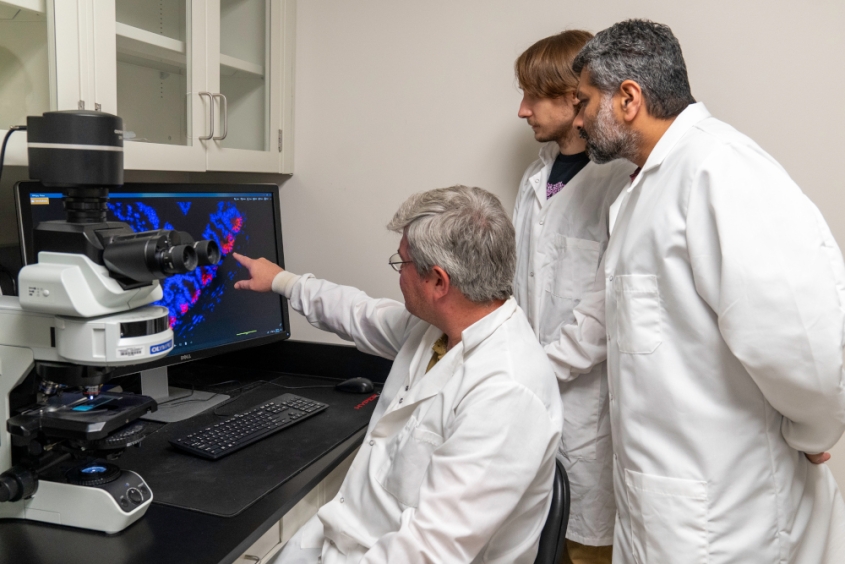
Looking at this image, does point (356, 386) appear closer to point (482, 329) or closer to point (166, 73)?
point (482, 329)

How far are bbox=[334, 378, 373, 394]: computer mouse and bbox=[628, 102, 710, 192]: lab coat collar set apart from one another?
3.11 ft

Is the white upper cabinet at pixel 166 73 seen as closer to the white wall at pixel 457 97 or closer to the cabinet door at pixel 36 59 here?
the cabinet door at pixel 36 59

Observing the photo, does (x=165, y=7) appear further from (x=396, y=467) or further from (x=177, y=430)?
(x=396, y=467)

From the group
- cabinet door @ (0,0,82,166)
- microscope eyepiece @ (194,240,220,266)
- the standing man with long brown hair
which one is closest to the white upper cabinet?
cabinet door @ (0,0,82,166)

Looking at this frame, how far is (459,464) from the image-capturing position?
3.57ft

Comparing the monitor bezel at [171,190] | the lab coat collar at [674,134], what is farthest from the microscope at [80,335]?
the lab coat collar at [674,134]

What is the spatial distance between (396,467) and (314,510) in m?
0.44

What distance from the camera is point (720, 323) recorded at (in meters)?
1.18

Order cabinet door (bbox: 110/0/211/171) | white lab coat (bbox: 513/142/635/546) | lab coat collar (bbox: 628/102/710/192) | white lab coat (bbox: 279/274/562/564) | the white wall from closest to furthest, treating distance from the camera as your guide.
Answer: white lab coat (bbox: 279/274/562/564)
lab coat collar (bbox: 628/102/710/192)
cabinet door (bbox: 110/0/211/171)
white lab coat (bbox: 513/142/635/546)
the white wall

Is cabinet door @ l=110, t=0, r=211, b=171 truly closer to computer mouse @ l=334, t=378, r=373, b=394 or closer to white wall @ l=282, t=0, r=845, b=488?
white wall @ l=282, t=0, r=845, b=488

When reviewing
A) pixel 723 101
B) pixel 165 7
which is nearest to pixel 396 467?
pixel 165 7

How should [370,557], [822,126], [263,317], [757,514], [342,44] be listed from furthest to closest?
1. [342,44]
2. [263,317]
3. [822,126]
4. [757,514]
5. [370,557]

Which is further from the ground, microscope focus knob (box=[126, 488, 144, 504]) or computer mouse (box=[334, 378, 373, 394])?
microscope focus knob (box=[126, 488, 144, 504])

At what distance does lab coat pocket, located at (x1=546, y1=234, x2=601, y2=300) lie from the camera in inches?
65.9
